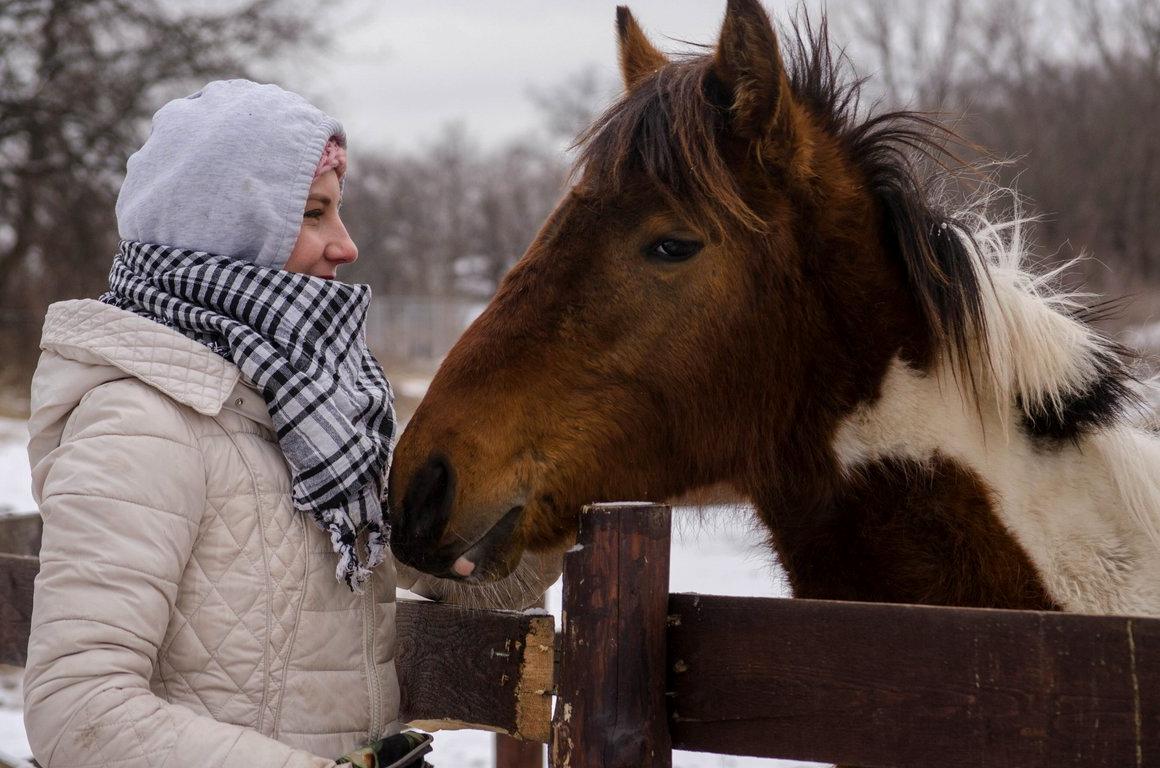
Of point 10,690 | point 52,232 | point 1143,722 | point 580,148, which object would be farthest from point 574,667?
point 52,232

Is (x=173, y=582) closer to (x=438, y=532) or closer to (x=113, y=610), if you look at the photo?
(x=113, y=610)

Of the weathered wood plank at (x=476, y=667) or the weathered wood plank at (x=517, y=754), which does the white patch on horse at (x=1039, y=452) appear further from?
the weathered wood plank at (x=517, y=754)

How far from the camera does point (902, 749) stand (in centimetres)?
164

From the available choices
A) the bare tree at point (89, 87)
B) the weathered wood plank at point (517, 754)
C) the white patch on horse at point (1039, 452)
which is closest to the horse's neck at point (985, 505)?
the white patch on horse at point (1039, 452)

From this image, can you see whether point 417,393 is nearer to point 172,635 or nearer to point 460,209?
point 172,635

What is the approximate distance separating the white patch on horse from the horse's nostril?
82cm

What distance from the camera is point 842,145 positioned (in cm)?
232

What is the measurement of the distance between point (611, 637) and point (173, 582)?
705mm

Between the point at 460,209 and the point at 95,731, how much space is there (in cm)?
5298

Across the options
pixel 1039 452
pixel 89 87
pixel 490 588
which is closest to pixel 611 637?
pixel 490 588

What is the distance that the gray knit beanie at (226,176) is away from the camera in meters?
1.84

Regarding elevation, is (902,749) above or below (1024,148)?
below

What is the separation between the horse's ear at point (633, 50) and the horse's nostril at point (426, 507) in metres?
1.25

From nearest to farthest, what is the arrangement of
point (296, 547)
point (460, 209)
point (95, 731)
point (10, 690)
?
1. point (95, 731)
2. point (296, 547)
3. point (10, 690)
4. point (460, 209)
